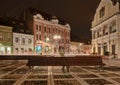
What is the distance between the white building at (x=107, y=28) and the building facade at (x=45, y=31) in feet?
32.3

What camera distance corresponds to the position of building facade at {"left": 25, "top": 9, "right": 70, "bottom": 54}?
56.6 m

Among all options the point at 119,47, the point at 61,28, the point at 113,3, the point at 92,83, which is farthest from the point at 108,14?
the point at 92,83

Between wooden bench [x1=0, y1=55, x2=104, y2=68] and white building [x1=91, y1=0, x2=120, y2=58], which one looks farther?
→ white building [x1=91, y1=0, x2=120, y2=58]

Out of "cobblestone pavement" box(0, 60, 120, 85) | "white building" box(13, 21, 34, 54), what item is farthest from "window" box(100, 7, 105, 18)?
"cobblestone pavement" box(0, 60, 120, 85)

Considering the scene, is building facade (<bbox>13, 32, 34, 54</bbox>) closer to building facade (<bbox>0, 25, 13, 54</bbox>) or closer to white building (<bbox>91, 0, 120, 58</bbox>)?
building facade (<bbox>0, 25, 13, 54</bbox>)

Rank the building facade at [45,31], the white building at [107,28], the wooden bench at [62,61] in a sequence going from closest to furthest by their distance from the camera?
the wooden bench at [62,61]
the white building at [107,28]
the building facade at [45,31]

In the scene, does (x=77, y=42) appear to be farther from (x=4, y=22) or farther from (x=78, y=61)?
(x=78, y=61)

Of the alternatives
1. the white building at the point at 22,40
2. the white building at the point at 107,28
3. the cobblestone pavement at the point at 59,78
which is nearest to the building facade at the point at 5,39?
the white building at the point at 22,40

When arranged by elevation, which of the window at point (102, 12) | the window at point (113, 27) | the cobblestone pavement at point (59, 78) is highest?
the window at point (102, 12)

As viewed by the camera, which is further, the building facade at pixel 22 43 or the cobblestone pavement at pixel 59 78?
the building facade at pixel 22 43

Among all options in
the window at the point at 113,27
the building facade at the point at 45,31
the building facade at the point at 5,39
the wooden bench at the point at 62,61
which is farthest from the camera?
the building facade at the point at 45,31

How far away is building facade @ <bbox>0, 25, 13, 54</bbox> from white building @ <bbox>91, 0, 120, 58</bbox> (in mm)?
19347

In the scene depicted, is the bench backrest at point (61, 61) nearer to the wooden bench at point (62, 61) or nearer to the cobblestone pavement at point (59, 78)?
the wooden bench at point (62, 61)

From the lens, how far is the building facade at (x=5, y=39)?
47.3 meters
